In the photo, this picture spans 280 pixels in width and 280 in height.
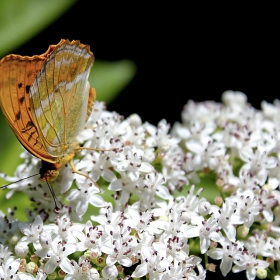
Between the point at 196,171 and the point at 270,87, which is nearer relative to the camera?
the point at 196,171

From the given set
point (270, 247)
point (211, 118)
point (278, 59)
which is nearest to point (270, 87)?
point (278, 59)

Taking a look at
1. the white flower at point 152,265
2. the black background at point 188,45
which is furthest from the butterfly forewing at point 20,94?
the black background at point 188,45

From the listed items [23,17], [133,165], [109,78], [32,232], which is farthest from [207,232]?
[23,17]

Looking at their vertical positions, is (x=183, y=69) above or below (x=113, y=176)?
below

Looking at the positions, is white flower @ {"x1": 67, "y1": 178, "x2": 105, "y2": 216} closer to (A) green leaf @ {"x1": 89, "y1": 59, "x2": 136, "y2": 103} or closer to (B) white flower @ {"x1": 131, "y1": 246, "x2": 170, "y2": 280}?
(B) white flower @ {"x1": 131, "y1": 246, "x2": 170, "y2": 280}

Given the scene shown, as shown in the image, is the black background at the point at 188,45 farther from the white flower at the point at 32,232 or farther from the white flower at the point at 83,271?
the white flower at the point at 83,271

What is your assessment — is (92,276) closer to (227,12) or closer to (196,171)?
(196,171)

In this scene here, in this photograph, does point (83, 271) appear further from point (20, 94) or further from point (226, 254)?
point (20, 94)
